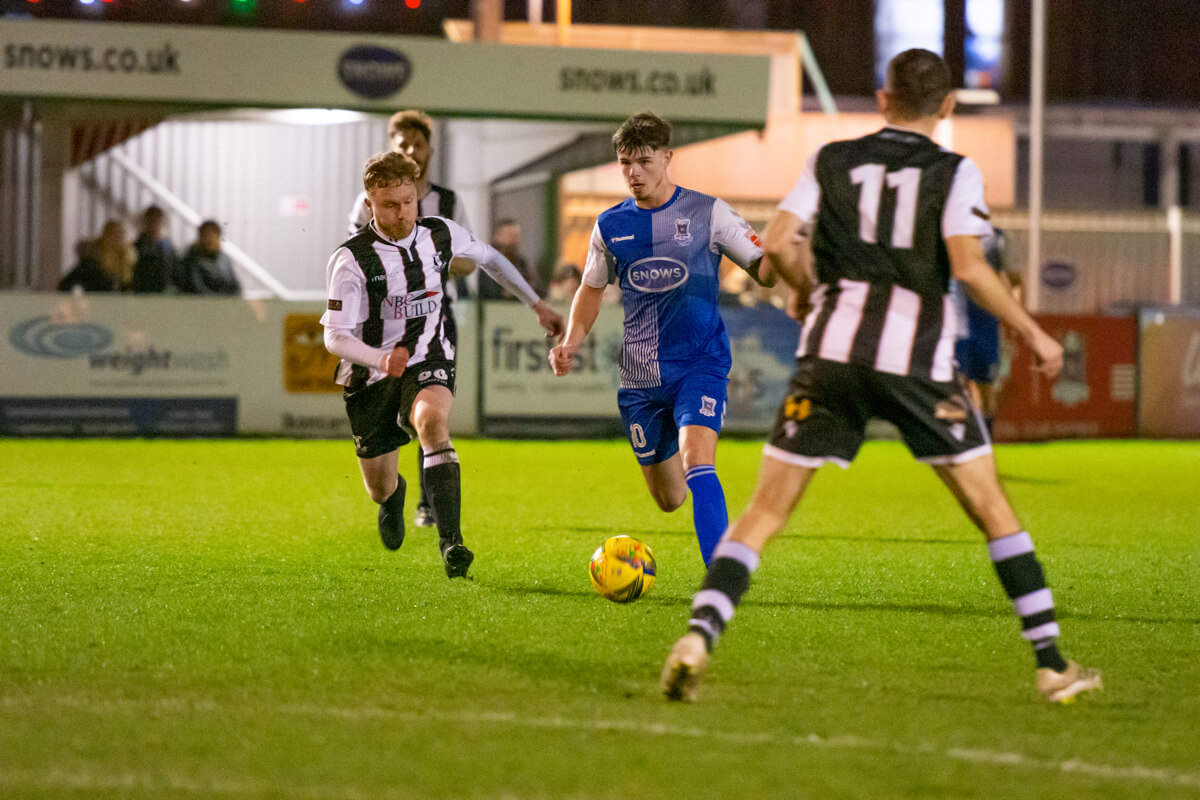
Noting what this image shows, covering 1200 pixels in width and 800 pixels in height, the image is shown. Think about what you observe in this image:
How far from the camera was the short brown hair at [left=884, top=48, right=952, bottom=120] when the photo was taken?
437 cm

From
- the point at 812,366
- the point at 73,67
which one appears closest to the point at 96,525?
the point at 812,366

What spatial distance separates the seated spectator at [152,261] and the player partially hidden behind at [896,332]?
1245 cm

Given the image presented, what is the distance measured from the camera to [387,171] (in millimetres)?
6680

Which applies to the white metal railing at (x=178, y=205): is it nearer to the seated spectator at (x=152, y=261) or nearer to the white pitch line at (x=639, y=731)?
the seated spectator at (x=152, y=261)

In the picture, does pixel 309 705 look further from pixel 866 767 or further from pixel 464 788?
pixel 866 767

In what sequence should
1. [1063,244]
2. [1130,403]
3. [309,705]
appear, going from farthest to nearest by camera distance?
[1063,244] < [1130,403] < [309,705]

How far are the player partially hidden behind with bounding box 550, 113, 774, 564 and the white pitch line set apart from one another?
83.4 inches

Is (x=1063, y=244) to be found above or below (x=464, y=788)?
above

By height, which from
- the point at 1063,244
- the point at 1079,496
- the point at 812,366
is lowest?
the point at 1079,496

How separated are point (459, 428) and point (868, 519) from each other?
7.34 metres

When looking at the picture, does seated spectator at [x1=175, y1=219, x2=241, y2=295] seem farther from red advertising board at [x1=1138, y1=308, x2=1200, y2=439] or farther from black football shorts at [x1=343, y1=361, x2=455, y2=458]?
red advertising board at [x1=1138, y1=308, x2=1200, y2=439]

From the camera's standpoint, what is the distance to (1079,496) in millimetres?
11398

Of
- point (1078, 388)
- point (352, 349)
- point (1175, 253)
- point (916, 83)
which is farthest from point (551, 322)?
point (1175, 253)

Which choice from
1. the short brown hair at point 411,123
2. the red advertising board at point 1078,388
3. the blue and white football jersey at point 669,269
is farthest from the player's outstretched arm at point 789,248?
the red advertising board at point 1078,388
